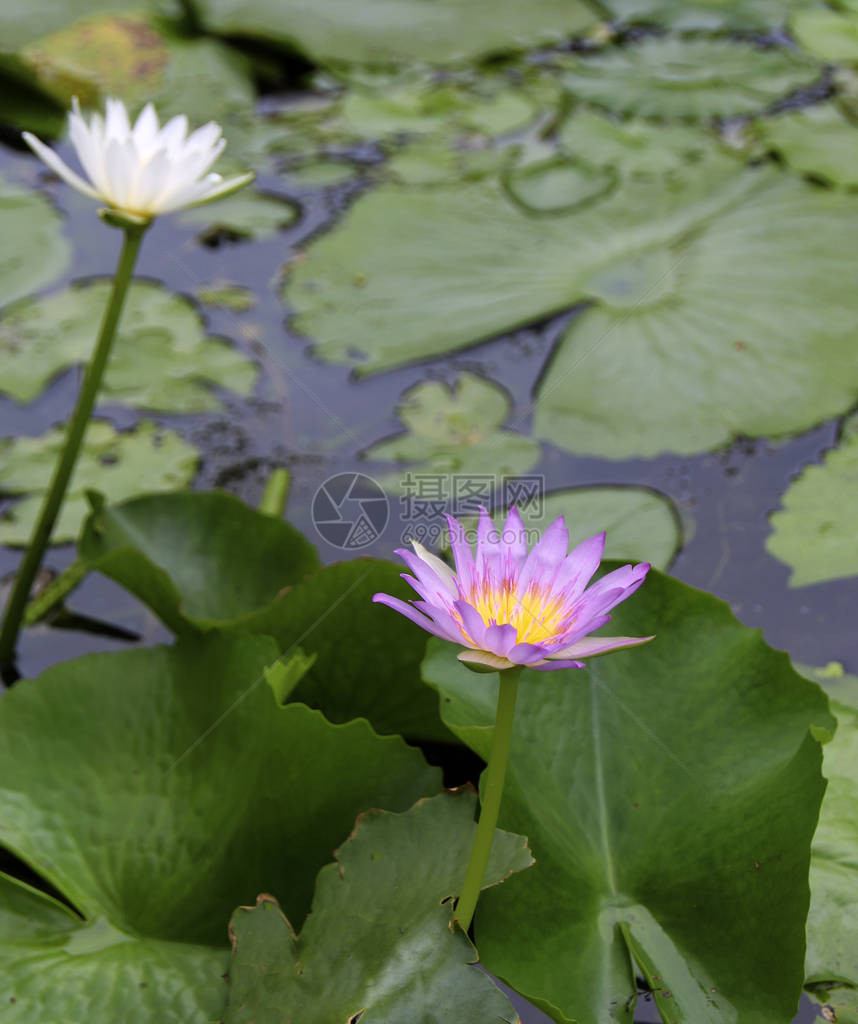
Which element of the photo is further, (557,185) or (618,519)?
(557,185)

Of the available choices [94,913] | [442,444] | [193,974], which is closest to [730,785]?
[193,974]

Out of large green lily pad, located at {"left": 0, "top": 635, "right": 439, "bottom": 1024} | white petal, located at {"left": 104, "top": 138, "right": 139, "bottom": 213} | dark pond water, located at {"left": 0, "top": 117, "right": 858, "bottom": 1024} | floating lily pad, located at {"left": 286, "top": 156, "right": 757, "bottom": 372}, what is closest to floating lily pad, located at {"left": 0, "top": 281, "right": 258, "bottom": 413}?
dark pond water, located at {"left": 0, "top": 117, "right": 858, "bottom": 1024}

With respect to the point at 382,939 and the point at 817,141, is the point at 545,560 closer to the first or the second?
the point at 382,939

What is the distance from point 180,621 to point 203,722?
24cm

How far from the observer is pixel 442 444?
1788 millimetres

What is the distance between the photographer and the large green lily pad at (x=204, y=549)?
133cm

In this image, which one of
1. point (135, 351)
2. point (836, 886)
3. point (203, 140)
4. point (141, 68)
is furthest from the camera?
point (141, 68)

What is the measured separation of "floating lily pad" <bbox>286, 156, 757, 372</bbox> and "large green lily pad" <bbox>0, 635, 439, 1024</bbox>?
1.04m

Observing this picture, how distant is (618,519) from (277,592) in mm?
582

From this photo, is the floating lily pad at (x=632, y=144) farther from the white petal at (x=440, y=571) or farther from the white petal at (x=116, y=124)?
the white petal at (x=440, y=571)

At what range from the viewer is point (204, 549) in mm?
1388

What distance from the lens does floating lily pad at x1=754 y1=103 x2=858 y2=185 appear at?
7.58 ft

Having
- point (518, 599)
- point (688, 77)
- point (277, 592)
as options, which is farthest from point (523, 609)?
point (688, 77)

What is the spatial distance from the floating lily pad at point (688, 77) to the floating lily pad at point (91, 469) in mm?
1665
